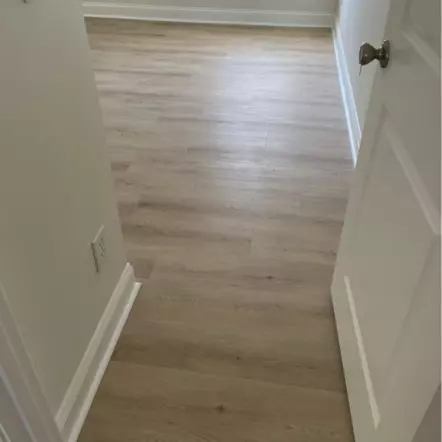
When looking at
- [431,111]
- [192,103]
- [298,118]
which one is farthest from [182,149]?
[431,111]

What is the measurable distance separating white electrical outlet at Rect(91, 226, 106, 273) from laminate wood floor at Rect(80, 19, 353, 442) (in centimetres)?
32

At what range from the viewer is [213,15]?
440cm

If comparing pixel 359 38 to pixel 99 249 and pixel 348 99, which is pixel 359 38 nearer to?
pixel 348 99

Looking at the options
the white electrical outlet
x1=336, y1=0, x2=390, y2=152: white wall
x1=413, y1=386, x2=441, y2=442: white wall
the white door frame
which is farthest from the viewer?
x1=336, y1=0, x2=390, y2=152: white wall

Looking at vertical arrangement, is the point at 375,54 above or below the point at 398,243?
above

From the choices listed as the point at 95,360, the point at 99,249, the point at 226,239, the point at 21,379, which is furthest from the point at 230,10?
the point at 21,379

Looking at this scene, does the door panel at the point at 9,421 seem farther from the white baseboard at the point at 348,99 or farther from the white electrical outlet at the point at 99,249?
the white baseboard at the point at 348,99

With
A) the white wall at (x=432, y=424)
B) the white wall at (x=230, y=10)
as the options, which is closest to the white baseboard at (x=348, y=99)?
the white wall at (x=230, y=10)

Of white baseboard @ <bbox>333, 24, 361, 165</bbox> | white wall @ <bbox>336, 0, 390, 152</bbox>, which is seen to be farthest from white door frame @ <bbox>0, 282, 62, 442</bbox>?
white baseboard @ <bbox>333, 24, 361, 165</bbox>

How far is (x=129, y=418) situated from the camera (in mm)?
1607

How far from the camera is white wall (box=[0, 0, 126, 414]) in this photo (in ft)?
3.66

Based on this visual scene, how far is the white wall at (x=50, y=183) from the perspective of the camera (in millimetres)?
1117

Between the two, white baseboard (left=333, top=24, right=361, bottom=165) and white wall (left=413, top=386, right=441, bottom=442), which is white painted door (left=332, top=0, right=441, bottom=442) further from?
white baseboard (left=333, top=24, right=361, bottom=165)

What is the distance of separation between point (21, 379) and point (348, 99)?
2617 mm
